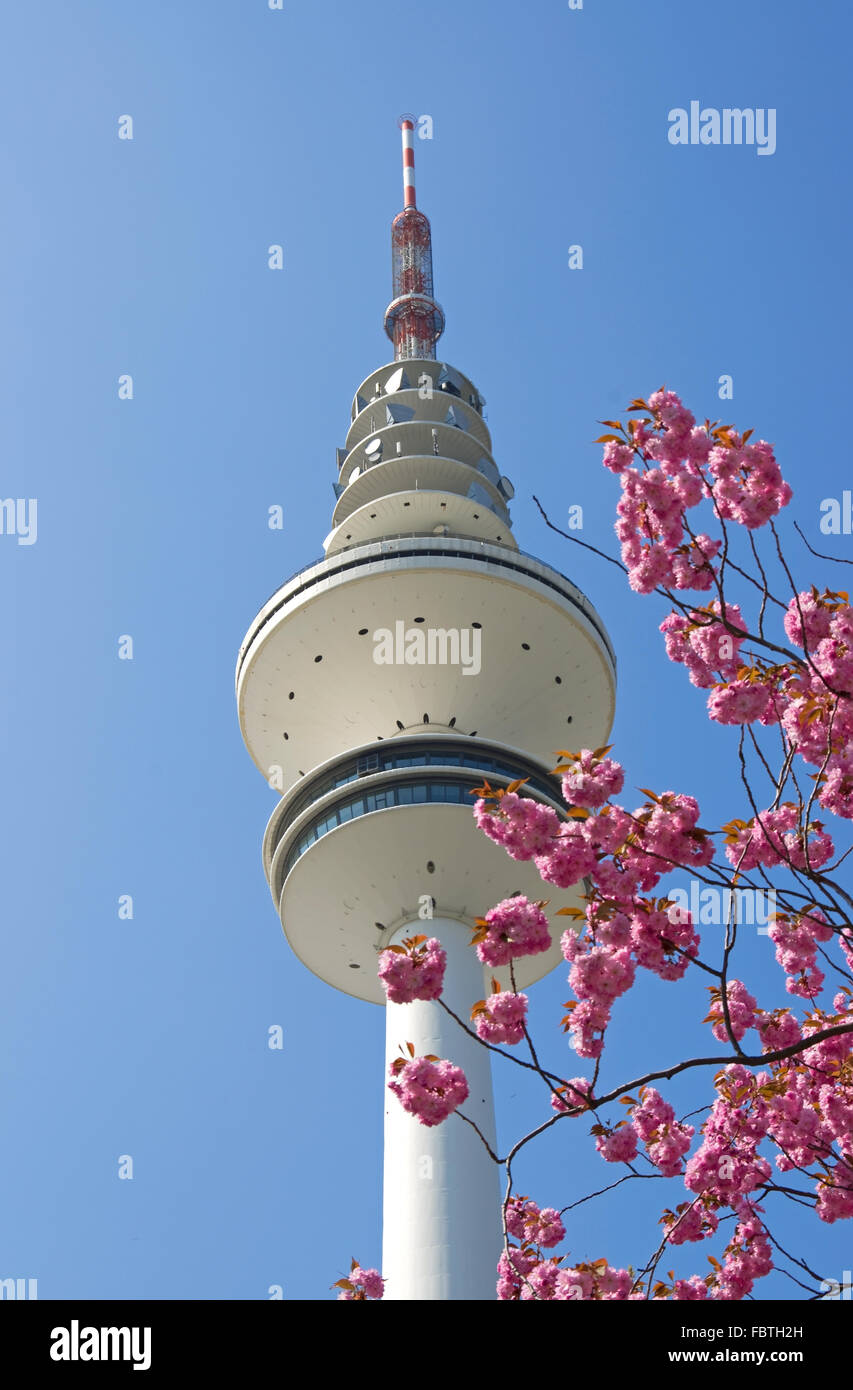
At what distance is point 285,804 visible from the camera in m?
35.4

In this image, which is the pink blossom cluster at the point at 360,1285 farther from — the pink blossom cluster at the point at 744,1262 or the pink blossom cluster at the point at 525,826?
the pink blossom cluster at the point at 525,826

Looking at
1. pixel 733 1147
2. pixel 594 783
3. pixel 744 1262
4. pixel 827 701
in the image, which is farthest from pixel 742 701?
pixel 744 1262

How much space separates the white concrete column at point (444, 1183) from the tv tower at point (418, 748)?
0.05 meters

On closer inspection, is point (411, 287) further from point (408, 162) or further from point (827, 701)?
point (827, 701)

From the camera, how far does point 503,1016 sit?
10742mm

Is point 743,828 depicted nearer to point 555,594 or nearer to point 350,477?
point 555,594

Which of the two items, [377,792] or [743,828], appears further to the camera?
[377,792]

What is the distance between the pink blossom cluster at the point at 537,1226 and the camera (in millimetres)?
14016

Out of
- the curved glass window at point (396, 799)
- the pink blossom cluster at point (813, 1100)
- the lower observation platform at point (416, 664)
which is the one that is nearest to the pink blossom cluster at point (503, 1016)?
the pink blossom cluster at point (813, 1100)

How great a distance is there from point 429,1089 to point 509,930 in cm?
148
